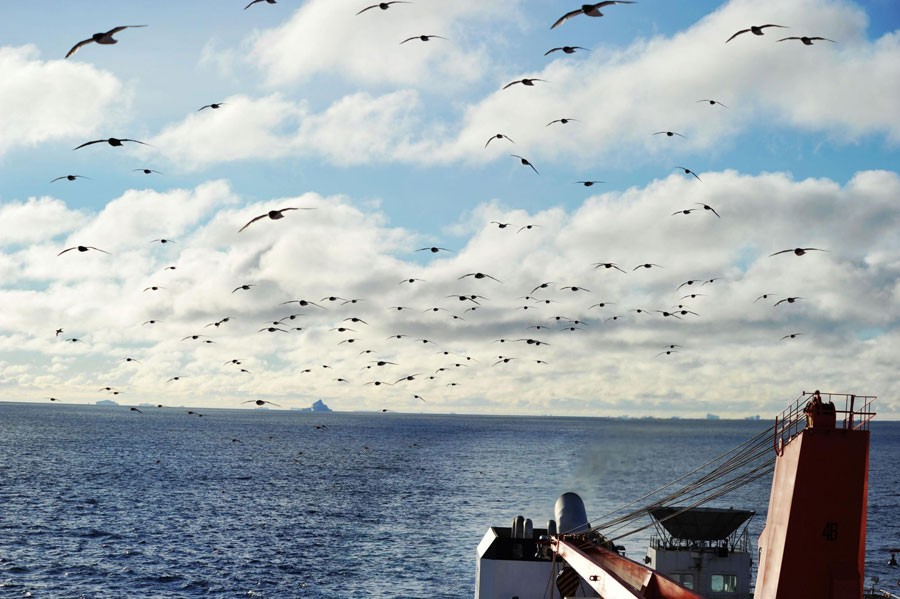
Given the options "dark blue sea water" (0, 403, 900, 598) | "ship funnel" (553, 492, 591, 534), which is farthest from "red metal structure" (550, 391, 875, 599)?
"dark blue sea water" (0, 403, 900, 598)

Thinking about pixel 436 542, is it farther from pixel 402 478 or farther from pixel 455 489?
pixel 402 478

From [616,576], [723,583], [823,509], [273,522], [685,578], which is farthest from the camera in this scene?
[273,522]

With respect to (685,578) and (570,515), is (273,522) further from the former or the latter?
(685,578)

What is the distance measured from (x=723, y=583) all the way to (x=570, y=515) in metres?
10.9

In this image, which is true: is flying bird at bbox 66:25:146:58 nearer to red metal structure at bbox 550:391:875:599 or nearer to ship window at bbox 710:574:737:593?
red metal structure at bbox 550:391:875:599

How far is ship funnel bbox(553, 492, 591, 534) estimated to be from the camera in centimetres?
5694

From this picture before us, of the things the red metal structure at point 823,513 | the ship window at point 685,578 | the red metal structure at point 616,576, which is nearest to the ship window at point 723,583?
the ship window at point 685,578

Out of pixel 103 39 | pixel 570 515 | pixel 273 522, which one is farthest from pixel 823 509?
pixel 273 522

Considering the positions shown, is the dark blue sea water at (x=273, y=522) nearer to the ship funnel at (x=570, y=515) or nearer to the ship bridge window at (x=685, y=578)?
the ship funnel at (x=570, y=515)

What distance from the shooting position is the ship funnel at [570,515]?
56.9m

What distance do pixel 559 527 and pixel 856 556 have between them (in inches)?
1479

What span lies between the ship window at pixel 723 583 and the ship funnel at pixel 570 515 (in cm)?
893

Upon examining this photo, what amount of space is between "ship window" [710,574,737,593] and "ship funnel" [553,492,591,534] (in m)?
8.93

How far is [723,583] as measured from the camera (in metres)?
55.9
